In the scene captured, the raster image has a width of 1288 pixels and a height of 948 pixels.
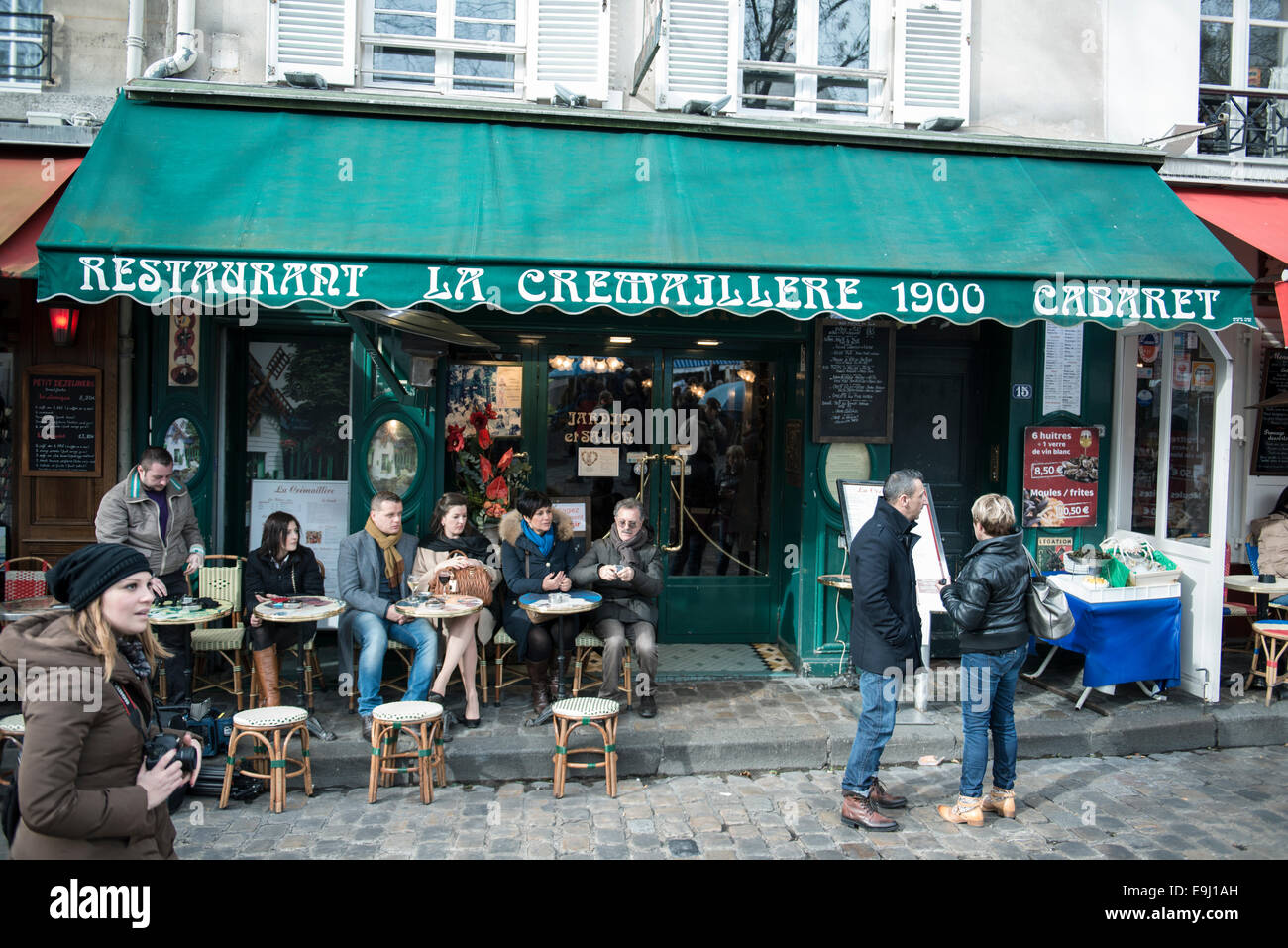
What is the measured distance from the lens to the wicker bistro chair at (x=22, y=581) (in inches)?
256

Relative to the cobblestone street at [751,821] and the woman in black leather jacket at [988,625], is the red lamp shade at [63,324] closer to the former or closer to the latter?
the cobblestone street at [751,821]

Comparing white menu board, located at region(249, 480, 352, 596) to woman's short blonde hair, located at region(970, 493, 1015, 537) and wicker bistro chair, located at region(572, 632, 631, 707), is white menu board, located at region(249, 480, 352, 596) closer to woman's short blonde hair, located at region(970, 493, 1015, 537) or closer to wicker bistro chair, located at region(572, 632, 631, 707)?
wicker bistro chair, located at region(572, 632, 631, 707)

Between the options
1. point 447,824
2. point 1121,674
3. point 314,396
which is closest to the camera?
point 447,824

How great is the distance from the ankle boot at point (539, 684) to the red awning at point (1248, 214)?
585 cm

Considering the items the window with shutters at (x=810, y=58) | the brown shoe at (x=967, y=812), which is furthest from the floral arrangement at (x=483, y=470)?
the brown shoe at (x=967, y=812)

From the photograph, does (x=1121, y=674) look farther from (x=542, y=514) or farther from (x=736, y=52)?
(x=736, y=52)

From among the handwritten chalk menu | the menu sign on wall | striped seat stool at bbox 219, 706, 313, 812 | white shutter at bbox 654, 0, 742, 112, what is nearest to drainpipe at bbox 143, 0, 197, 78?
the handwritten chalk menu

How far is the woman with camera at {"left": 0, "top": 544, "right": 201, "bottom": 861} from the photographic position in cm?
237

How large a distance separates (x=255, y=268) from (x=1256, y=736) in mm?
7068

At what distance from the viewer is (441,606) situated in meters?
5.86

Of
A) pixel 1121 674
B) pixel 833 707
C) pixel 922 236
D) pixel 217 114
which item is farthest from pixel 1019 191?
pixel 217 114

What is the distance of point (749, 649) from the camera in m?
7.81

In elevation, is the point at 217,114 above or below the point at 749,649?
above

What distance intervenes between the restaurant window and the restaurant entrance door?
6.99 feet
